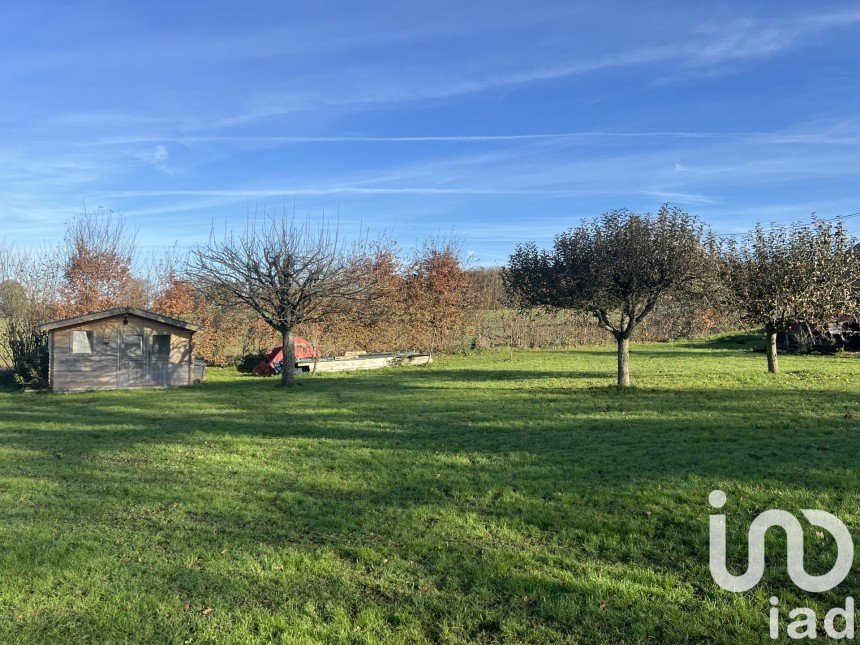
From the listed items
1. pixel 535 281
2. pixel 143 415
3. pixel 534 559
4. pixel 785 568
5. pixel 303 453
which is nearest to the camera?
pixel 785 568

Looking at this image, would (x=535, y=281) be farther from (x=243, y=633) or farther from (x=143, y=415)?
(x=243, y=633)

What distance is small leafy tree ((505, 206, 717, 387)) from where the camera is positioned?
17.1 metres

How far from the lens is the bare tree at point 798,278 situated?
64.7 feet

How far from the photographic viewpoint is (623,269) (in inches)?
679

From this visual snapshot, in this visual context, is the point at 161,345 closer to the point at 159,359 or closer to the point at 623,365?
the point at 159,359

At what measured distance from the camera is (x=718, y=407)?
13562 millimetres

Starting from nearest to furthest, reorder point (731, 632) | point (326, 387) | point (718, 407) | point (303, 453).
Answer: point (731, 632) → point (303, 453) → point (718, 407) → point (326, 387)

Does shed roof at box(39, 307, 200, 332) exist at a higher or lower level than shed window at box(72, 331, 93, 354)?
higher

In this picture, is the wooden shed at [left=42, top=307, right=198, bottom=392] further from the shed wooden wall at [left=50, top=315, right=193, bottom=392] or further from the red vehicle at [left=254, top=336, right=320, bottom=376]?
the red vehicle at [left=254, top=336, right=320, bottom=376]

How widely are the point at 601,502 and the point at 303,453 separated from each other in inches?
200

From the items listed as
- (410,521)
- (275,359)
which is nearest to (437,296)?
(275,359)

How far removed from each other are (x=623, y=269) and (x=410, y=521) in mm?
13163

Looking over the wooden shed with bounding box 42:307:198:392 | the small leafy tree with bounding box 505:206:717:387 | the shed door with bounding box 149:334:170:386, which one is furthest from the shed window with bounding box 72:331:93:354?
the small leafy tree with bounding box 505:206:717:387

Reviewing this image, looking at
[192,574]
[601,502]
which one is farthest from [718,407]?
[192,574]
